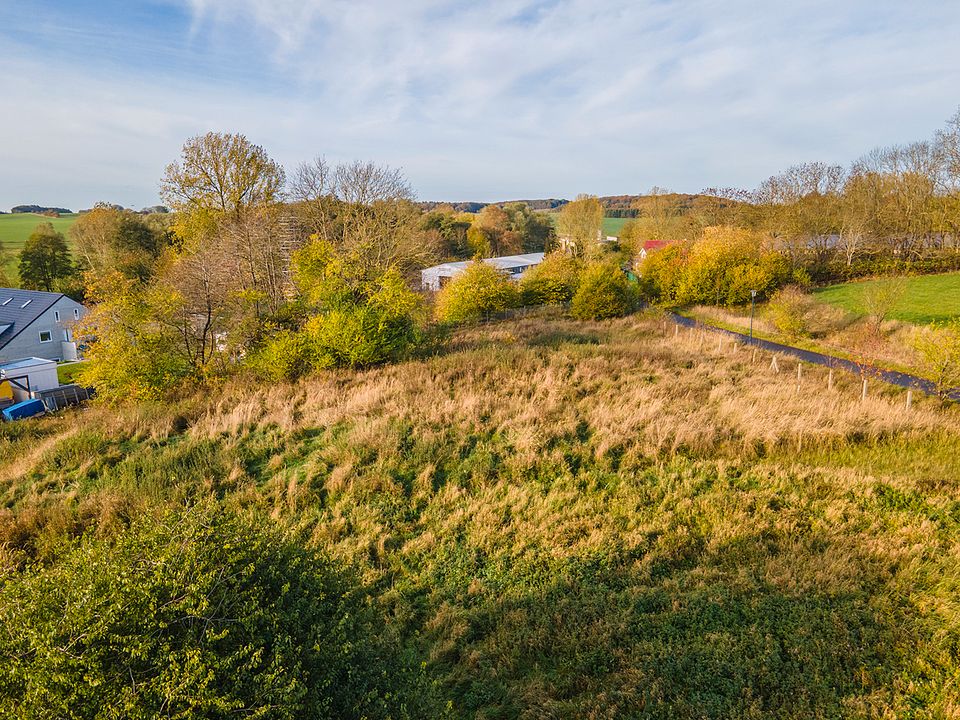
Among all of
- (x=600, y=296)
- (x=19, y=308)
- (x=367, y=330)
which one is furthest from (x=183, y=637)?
(x=19, y=308)

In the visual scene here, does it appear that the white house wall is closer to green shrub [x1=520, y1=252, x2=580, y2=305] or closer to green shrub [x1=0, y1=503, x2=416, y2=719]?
green shrub [x1=520, y1=252, x2=580, y2=305]

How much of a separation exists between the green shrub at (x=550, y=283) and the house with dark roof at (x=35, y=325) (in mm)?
28986

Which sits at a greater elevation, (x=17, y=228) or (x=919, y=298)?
(x=17, y=228)

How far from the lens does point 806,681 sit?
5.05m

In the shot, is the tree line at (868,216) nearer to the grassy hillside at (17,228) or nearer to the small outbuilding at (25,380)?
the small outbuilding at (25,380)

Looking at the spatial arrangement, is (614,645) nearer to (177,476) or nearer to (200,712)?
(200,712)

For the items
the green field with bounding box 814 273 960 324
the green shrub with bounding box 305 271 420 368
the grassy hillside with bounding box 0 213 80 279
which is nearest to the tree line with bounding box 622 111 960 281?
the green field with bounding box 814 273 960 324

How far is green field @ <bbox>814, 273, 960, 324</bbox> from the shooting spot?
88.9ft

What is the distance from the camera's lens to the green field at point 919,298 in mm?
27109

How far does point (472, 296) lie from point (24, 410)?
20971mm

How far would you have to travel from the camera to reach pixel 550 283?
115 feet

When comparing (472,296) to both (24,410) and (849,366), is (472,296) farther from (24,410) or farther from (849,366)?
(24,410)

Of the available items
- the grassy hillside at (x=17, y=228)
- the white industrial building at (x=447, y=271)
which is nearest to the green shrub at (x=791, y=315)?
the white industrial building at (x=447, y=271)

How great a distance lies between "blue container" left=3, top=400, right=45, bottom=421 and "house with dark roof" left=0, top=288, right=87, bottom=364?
11.4 m
